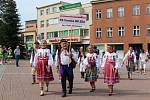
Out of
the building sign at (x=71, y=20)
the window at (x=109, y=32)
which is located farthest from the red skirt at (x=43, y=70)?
the window at (x=109, y=32)

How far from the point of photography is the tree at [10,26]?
227ft

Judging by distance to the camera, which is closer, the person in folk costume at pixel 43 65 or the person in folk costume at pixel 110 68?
the person in folk costume at pixel 43 65

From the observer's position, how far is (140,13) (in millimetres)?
68875

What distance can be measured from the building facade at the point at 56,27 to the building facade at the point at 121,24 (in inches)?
129

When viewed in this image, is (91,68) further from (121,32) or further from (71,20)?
(121,32)

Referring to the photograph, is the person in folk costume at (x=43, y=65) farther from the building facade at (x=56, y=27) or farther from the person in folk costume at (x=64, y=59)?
the building facade at (x=56, y=27)

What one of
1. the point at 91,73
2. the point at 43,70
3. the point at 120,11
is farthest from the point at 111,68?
the point at 120,11

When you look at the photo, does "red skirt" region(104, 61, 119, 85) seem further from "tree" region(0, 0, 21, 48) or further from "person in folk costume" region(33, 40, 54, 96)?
"tree" region(0, 0, 21, 48)

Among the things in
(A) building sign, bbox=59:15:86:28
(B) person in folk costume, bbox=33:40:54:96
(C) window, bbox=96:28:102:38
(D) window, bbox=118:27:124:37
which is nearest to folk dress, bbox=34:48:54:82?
(B) person in folk costume, bbox=33:40:54:96

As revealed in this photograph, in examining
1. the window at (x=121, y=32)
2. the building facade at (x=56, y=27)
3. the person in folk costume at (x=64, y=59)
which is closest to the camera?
the person in folk costume at (x=64, y=59)

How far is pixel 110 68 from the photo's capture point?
13812 millimetres

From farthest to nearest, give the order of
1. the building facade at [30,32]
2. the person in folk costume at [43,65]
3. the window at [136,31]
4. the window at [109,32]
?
the building facade at [30,32], the window at [109,32], the window at [136,31], the person in folk costume at [43,65]

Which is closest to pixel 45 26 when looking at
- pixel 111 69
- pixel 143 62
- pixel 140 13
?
pixel 140 13

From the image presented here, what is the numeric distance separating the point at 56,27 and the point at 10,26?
21.5 m
